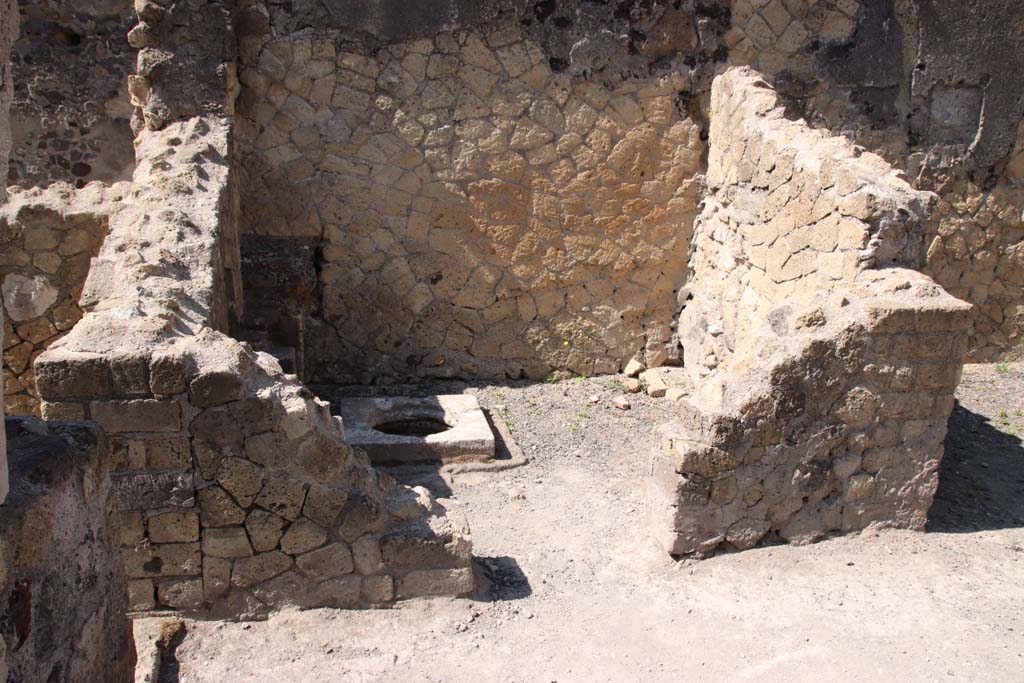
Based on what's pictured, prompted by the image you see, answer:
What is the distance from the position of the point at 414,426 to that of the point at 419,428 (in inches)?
1.5

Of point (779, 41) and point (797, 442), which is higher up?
point (779, 41)

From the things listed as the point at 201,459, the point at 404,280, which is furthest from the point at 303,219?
the point at 201,459

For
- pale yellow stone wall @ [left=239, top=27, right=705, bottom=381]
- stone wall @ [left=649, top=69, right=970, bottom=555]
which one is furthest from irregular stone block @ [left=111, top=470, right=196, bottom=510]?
pale yellow stone wall @ [left=239, top=27, right=705, bottom=381]

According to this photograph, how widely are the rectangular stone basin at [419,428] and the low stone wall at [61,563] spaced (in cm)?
309

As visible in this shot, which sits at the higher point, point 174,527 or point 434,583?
point 174,527

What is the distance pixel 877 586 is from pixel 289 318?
12.3 ft

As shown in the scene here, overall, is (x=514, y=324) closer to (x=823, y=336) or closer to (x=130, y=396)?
(x=823, y=336)

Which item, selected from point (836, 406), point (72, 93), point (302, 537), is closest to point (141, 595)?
point (302, 537)

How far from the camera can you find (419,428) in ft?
19.3

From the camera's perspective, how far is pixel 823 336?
4.01m

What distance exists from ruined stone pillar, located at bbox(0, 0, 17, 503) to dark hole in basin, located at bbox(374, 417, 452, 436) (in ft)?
14.4

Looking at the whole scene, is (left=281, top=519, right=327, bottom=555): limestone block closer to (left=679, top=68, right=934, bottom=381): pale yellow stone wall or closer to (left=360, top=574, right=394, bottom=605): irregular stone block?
(left=360, top=574, right=394, bottom=605): irregular stone block

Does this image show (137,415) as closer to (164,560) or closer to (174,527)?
(174,527)

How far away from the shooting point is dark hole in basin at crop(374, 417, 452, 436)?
5.85 m
